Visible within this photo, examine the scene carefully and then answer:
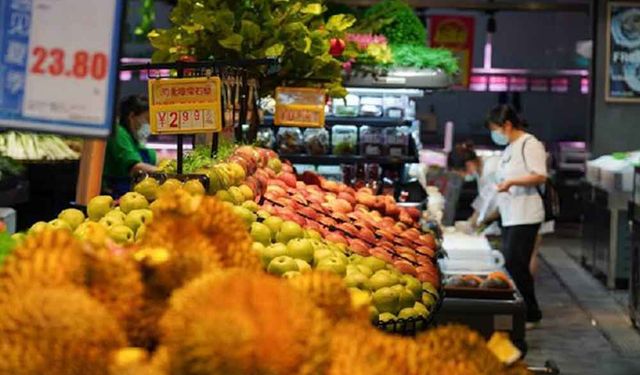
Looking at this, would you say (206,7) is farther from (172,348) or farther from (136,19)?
(136,19)

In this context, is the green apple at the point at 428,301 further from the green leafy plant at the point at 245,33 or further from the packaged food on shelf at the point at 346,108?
the packaged food on shelf at the point at 346,108

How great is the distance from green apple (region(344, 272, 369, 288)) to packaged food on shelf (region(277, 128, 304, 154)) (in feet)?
19.5

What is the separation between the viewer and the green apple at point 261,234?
379 centimetres

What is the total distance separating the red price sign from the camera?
2320 mm

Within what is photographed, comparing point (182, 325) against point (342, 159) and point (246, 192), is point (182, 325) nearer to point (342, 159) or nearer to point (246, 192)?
point (246, 192)

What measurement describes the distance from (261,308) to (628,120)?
11776 mm

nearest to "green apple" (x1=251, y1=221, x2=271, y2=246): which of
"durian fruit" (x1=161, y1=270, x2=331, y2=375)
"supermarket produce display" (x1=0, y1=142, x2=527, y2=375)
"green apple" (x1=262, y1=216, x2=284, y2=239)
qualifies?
"green apple" (x1=262, y1=216, x2=284, y2=239)

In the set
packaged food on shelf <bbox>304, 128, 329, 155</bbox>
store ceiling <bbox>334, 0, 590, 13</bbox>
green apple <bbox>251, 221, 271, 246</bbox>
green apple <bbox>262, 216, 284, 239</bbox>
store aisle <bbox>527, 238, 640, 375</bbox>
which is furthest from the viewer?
store ceiling <bbox>334, 0, 590, 13</bbox>

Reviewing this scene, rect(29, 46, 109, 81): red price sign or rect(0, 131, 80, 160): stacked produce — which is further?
rect(0, 131, 80, 160): stacked produce

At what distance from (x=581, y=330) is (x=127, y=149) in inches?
160

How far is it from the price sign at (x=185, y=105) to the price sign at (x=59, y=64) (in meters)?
1.77

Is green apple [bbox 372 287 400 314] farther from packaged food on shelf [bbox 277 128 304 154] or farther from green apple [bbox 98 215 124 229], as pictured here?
packaged food on shelf [bbox 277 128 304 154]

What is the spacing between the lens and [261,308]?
172 centimetres

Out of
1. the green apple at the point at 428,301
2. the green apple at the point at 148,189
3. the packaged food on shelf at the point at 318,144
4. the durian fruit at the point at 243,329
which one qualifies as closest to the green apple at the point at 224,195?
the green apple at the point at 148,189
